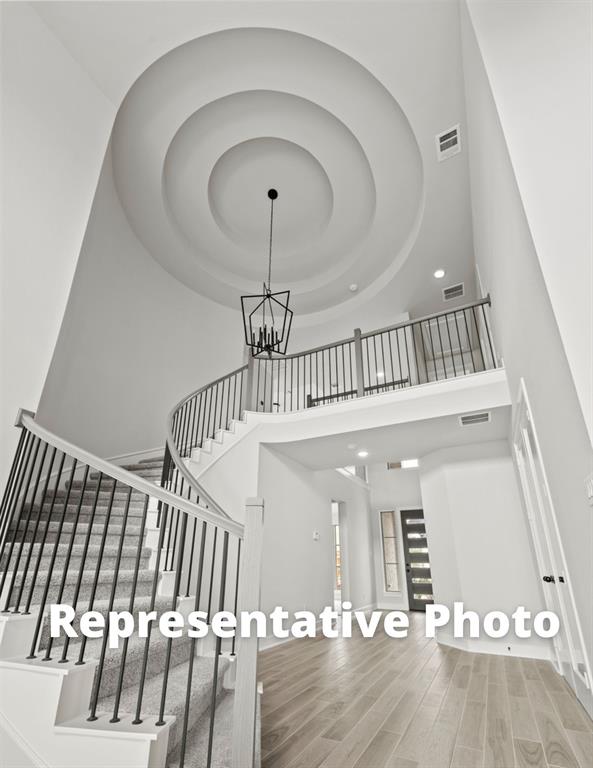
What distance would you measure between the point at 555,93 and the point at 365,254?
475 centimetres

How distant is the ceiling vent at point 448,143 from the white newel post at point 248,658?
5108 mm

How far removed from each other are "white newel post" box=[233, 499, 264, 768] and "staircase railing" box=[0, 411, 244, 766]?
66 millimetres

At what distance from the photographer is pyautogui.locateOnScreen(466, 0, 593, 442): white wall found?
6.34ft

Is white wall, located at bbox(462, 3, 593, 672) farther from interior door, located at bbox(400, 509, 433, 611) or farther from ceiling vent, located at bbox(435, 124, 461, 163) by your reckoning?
interior door, located at bbox(400, 509, 433, 611)

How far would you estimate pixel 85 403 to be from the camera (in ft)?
18.0

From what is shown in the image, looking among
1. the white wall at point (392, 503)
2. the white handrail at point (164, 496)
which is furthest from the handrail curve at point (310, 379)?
the white wall at point (392, 503)

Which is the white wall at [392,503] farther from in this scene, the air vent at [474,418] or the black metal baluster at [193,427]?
the black metal baluster at [193,427]

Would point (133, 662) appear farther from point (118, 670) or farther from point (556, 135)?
point (556, 135)

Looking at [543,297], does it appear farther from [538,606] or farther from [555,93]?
[538,606]

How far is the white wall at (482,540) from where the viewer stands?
4844 millimetres

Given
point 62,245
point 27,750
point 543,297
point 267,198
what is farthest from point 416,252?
point 27,750

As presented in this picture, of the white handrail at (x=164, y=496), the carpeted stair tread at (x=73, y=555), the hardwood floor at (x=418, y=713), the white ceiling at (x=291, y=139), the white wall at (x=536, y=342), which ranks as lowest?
the hardwood floor at (x=418, y=713)

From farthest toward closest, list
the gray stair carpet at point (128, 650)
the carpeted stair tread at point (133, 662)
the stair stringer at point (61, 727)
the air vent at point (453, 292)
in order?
the air vent at point (453, 292) < the carpeted stair tread at point (133, 662) < the gray stair carpet at point (128, 650) < the stair stringer at point (61, 727)

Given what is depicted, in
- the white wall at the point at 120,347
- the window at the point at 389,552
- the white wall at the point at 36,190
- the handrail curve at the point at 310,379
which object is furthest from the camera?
the window at the point at 389,552
